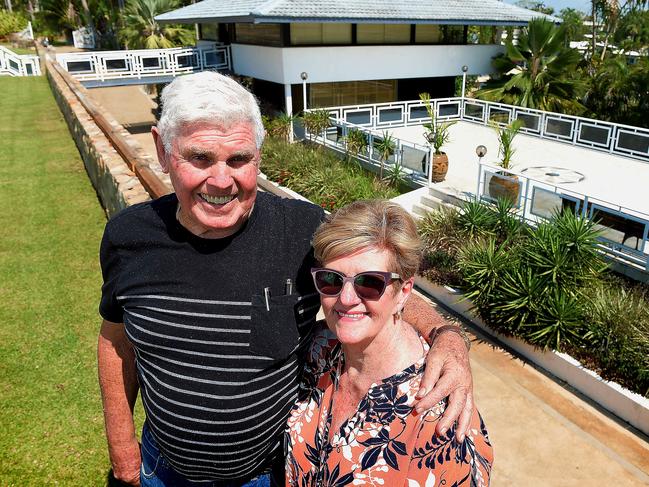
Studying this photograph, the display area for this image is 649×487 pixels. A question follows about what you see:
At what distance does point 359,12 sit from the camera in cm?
1827

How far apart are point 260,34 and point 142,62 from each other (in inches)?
197

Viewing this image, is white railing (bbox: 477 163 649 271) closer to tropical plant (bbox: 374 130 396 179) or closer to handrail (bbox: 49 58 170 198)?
tropical plant (bbox: 374 130 396 179)

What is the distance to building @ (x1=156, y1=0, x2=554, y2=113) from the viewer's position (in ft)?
59.9

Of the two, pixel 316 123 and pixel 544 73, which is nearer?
pixel 316 123

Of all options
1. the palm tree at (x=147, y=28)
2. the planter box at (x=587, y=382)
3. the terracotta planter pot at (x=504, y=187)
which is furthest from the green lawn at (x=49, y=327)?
the palm tree at (x=147, y=28)

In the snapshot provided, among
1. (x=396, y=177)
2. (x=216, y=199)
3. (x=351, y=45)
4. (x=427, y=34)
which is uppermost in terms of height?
(x=427, y=34)

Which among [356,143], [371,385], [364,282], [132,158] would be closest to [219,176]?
[364,282]

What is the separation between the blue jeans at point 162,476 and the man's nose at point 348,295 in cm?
93

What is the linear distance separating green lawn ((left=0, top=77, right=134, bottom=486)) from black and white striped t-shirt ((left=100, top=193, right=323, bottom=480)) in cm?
218

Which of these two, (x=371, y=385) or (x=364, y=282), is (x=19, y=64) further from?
(x=371, y=385)

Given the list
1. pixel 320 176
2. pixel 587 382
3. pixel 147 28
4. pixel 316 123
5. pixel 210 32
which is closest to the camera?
pixel 587 382

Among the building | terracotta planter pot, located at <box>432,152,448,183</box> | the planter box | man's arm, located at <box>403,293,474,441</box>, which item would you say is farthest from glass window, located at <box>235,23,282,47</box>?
man's arm, located at <box>403,293,474,441</box>

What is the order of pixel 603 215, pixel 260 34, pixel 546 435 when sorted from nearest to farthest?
pixel 546 435
pixel 603 215
pixel 260 34

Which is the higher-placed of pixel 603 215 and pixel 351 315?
pixel 351 315
